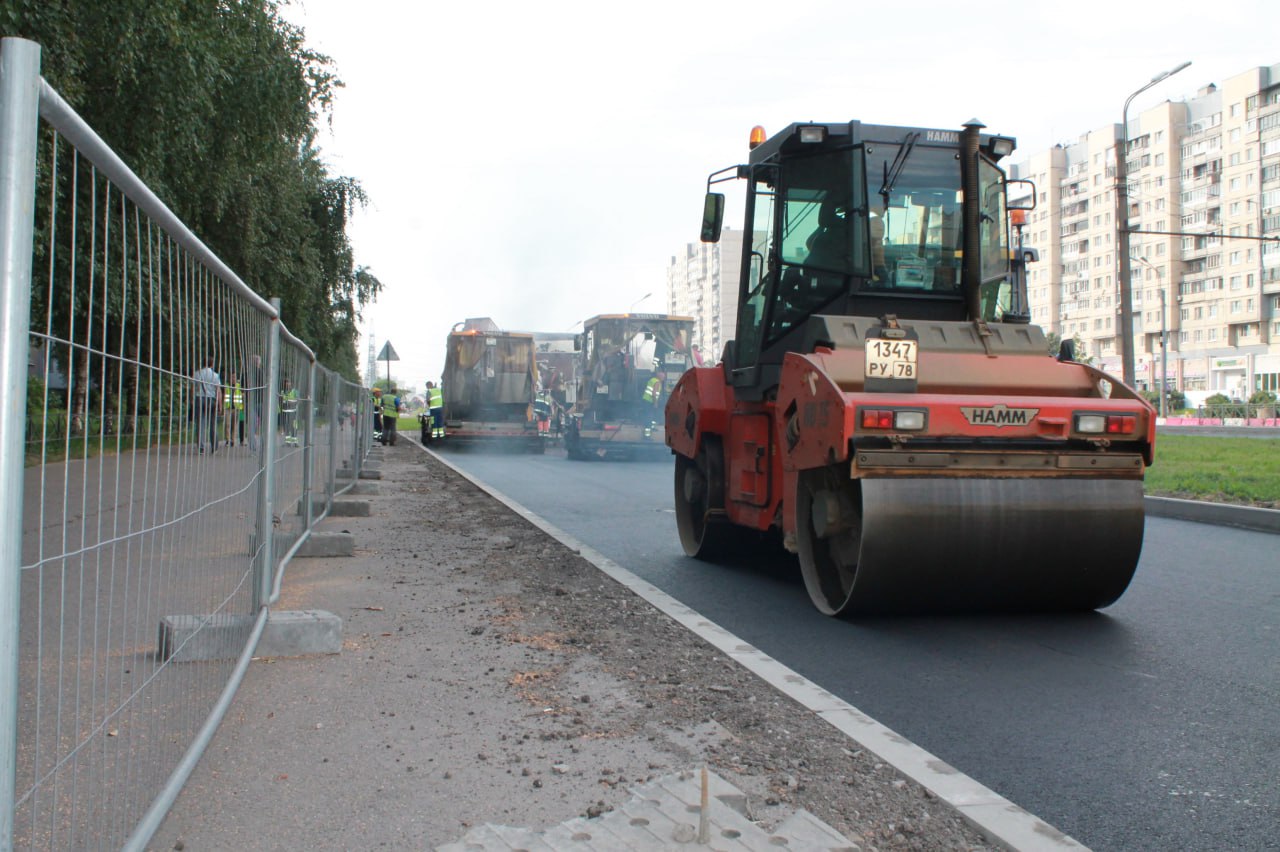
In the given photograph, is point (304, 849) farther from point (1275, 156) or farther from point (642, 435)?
point (1275, 156)

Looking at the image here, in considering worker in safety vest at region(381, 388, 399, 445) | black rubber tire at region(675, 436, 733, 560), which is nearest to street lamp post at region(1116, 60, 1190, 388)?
black rubber tire at region(675, 436, 733, 560)

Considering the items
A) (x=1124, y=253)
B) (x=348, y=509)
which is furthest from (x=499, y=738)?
(x=1124, y=253)

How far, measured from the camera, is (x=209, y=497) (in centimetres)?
408

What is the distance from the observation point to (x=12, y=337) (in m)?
1.96

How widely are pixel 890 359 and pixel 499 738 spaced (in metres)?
3.34

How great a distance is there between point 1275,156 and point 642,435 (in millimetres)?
72619

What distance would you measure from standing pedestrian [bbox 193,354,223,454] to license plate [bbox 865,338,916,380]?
363 centimetres

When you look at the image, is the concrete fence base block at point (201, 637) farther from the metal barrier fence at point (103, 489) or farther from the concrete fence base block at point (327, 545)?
the concrete fence base block at point (327, 545)

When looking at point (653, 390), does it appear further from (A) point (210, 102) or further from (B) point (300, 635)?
(B) point (300, 635)

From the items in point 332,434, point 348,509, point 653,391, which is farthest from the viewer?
point 653,391

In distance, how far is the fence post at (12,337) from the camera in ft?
6.35

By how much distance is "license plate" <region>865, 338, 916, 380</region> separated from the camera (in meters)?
6.41

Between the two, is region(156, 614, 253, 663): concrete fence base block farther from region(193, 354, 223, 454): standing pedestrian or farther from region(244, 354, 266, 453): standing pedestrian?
region(244, 354, 266, 453): standing pedestrian

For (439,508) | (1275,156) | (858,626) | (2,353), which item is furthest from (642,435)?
(1275,156)
